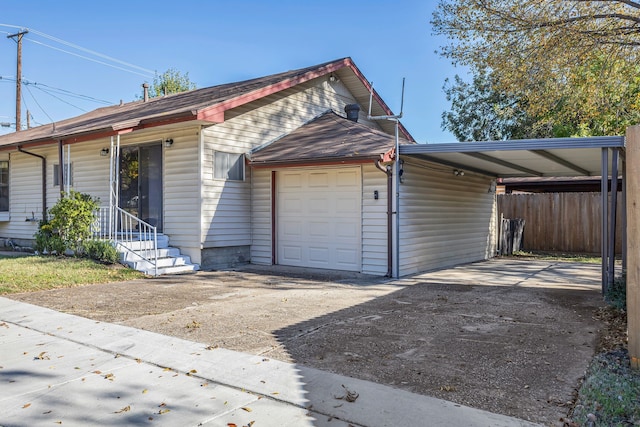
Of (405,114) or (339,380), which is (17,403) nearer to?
(339,380)

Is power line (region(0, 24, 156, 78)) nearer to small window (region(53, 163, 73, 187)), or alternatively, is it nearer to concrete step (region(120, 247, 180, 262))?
small window (region(53, 163, 73, 187))

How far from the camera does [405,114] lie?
29.3 ft

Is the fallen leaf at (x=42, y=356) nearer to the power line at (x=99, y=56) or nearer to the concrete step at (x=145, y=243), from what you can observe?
the concrete step at (x=145, y=243)

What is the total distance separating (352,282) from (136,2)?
1505 centimetres

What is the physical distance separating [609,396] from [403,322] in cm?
269

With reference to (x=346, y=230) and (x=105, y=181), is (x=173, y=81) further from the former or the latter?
(x=346, y=230)

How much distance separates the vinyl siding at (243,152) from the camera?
10656mm

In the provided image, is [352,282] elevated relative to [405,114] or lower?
lower

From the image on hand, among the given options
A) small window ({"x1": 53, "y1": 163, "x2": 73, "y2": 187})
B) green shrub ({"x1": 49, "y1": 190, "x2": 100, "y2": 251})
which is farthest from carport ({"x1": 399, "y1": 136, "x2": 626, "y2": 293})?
small window ({"x1": 53, "y1": 163, "x2": 73, "y2": 187})

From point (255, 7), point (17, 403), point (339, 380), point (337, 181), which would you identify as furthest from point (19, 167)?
point (339, 380)

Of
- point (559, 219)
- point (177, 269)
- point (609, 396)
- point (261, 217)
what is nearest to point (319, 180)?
point (261, 217)

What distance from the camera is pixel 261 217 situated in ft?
37.9

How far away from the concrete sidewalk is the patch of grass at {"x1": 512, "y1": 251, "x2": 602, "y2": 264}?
11.7 metres

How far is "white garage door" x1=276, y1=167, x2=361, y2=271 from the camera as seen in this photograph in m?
10.3
